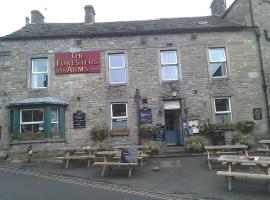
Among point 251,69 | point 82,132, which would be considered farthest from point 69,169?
point 251,69

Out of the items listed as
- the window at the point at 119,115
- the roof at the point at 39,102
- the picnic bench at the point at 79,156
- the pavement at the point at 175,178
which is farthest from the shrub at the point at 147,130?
the roof at the point at 39,102

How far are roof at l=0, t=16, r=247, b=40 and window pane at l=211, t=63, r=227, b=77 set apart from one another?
1.97 m

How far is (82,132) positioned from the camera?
16.3 meters

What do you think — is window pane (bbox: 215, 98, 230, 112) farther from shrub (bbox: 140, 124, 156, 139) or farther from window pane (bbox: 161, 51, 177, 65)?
shrub (bbox: 140, 124, 156, 139)

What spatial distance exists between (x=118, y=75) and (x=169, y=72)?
9.05 ft

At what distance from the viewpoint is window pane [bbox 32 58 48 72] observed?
1711cm

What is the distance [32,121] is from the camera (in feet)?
52.1

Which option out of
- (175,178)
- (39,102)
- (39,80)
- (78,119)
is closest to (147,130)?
(78,119)

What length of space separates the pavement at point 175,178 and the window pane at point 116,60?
19.0ft

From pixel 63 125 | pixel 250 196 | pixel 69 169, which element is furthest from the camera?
pixel 63 125

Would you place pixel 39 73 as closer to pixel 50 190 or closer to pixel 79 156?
pixel 79 156

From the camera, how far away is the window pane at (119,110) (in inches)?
659

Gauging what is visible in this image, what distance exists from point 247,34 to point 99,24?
8.70 metres

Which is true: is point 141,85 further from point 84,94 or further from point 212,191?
point 212,191
